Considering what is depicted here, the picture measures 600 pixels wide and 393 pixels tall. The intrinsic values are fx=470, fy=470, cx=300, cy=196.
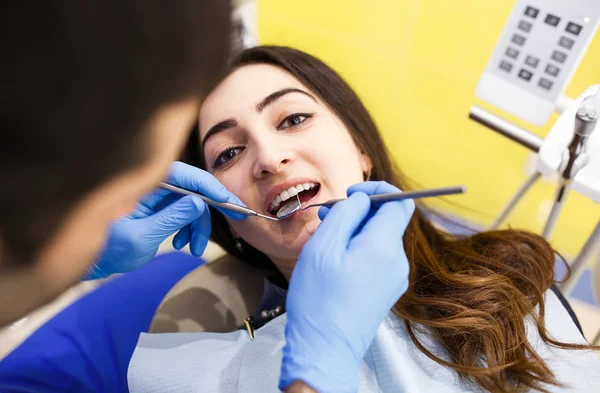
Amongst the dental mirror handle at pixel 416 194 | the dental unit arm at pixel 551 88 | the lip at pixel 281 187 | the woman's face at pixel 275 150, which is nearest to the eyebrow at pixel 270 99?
the woman's face at pixel 275 150

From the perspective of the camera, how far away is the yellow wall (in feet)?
4.86

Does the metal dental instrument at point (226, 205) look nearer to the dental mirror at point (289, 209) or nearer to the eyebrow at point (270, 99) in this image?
the dental mirror at point (289, 209)

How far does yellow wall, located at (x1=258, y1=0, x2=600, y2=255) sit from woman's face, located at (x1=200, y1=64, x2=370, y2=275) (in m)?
0.66

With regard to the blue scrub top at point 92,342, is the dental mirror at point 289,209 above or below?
above

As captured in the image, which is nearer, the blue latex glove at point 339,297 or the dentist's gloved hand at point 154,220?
the blue latex glove at point 339,297

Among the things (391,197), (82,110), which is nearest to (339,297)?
(391,197)

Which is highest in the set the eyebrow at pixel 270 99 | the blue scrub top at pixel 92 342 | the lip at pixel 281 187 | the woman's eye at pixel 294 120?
the eyebrow at pixel 270 99

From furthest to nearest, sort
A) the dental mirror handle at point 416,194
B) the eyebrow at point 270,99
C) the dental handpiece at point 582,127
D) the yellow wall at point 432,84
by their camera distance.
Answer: the yellow wall at point 432,84 → the eyebrow at point 270,99 → the dental handpiece at point 582,127 → the dental mirror handle at point 416,194

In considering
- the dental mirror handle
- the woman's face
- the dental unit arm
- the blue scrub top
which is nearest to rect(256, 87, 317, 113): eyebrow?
the woman's face

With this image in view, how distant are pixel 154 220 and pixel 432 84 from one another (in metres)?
1.08

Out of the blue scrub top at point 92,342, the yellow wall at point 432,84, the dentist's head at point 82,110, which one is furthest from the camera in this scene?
the yellow wall at point 432,84

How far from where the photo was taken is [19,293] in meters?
0.41

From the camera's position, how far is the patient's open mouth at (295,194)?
944 millimetres

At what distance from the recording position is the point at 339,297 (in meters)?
0.67
